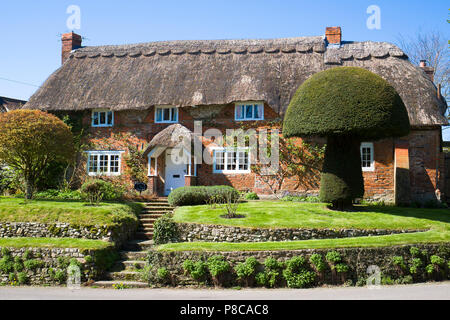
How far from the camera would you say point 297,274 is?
→ 34.0ft

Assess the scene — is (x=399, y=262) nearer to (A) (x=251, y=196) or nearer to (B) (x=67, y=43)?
(A) (x=251, y=196)

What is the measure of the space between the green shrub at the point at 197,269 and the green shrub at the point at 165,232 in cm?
271

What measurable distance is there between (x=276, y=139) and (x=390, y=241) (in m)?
9.86

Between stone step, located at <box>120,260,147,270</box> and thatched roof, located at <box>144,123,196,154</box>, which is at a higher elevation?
thatched roof, located at <box>144,123,196,154</box>

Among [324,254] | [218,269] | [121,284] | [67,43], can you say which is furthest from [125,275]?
[67,43]

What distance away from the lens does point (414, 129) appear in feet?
62.8

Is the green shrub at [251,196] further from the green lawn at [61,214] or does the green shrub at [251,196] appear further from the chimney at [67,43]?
the chimney at [67,43]

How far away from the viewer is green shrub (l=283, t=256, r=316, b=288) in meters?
10.3

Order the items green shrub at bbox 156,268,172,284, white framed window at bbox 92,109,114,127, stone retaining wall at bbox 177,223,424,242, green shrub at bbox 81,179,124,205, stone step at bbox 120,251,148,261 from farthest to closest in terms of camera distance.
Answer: white framed window at bbox 92,109,114,127 → green shrub at bbox 81,179,124,205 → stone retaining wall at bbox 177,223,424,242 → stone step at bbox 120,251,148,261 → green shrub at bbox 156,268,172,284

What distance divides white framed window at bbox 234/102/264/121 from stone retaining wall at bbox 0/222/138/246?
9.32 meters

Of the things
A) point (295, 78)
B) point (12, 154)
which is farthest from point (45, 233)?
point (295, 78)

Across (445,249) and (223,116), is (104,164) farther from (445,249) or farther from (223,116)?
(445,249)

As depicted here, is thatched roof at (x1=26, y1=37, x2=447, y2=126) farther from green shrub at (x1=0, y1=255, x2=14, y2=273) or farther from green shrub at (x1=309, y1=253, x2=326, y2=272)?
green shrub at (x1=0, y1=255, x2=14, y2=273)

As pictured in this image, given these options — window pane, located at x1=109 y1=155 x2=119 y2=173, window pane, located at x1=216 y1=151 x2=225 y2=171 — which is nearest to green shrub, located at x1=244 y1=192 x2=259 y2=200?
window pane, located at x1=216 y1=151 x2=225 y2=171
